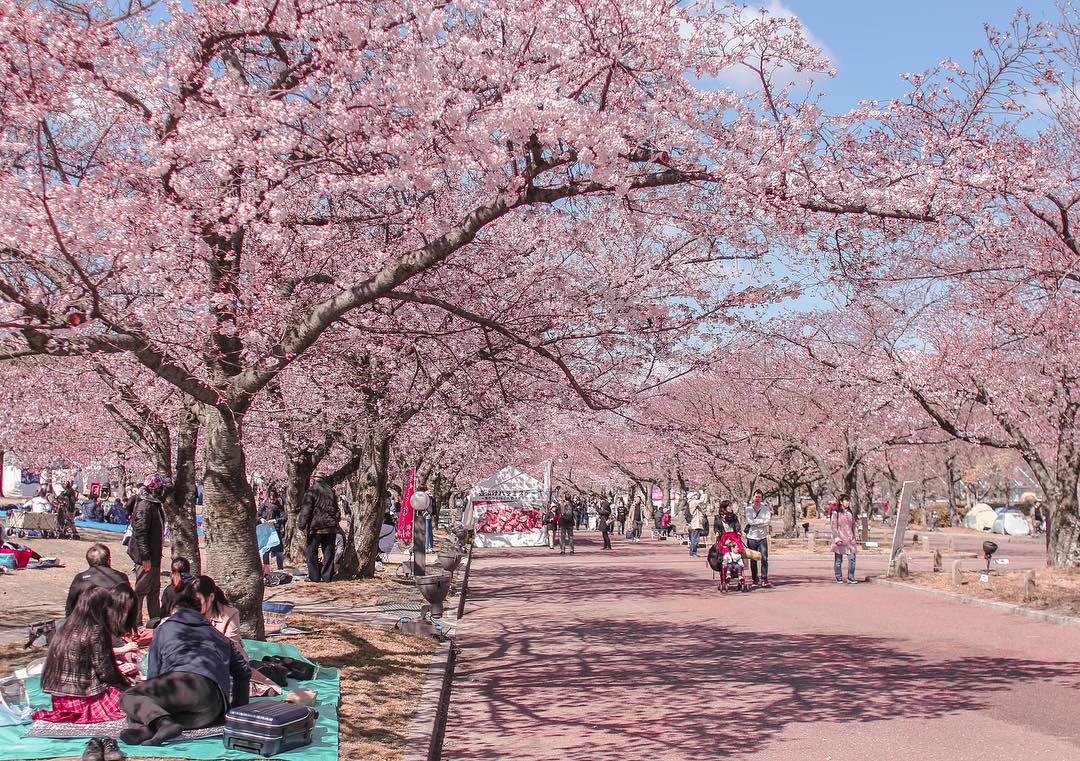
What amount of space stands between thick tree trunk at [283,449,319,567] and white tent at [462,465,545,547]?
61.3ft

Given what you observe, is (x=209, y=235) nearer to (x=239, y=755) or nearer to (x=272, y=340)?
(x=272, y=340)

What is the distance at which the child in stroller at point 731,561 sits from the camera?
19953mm

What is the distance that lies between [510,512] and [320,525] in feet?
83.9

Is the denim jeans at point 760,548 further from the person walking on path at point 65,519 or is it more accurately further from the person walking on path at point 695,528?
the person walking on path at point 65,519

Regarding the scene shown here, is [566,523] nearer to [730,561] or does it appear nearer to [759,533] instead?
[759,533]

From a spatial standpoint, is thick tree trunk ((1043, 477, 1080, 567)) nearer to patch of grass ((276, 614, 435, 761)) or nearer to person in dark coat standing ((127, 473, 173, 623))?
patch of grass ((276, 614, 435, 761))

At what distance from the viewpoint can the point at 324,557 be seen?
18.7 m

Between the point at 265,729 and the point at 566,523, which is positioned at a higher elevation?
the point at 566,523

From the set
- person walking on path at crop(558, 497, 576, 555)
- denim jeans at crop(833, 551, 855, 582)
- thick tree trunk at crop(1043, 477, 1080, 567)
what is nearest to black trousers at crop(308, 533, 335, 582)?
denim jeans at crop(833, 551, 855, 582)

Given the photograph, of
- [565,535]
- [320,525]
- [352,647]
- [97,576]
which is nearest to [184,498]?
[352,647]

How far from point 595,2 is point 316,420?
10.4m

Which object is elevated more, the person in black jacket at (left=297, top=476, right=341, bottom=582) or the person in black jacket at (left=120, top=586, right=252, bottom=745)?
the person in black jacket at (left=297, top=476, right=341, bottom=582)

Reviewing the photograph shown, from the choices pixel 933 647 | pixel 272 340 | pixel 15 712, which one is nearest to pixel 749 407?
pixel 933 647

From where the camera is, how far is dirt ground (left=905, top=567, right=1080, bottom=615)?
Result: 15956mm
